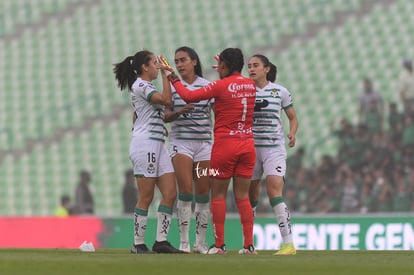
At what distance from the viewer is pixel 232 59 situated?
35.5ft

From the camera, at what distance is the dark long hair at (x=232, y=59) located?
10812 mm

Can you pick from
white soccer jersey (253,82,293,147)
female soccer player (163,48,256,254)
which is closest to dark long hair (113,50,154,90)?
female soccer player (163,48,256,254)

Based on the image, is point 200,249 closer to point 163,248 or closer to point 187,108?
point 163,248

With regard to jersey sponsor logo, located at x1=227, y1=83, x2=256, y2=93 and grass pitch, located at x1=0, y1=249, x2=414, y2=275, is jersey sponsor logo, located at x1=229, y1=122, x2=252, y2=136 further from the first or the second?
grass pitch, located at x1=0, y1=249, x2=414, y2=275

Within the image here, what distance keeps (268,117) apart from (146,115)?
4.31 feet

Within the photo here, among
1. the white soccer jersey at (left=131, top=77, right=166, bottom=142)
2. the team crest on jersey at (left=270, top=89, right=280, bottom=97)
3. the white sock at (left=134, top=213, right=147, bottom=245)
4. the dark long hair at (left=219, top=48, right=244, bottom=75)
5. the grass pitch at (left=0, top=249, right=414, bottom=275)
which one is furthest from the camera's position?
the team crest on jersey at (left=270, top=89, right=280, bottom=97)

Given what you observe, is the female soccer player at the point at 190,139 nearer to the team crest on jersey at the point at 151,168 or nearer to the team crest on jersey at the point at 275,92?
the team crest on jersey at the point at 151,168

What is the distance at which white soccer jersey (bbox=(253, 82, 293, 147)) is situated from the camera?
451 inches

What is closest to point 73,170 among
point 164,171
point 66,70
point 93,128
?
point 93,128

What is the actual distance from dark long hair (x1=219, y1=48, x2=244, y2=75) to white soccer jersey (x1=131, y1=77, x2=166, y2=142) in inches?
31.3

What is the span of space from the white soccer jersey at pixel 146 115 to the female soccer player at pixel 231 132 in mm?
371

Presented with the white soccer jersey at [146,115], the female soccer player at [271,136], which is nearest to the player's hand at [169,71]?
the white soccer jersey at [146,115]

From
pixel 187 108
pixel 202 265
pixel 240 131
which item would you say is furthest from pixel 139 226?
pixel 202 265

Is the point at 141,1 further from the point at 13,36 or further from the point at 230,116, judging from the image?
the point at 230,116
